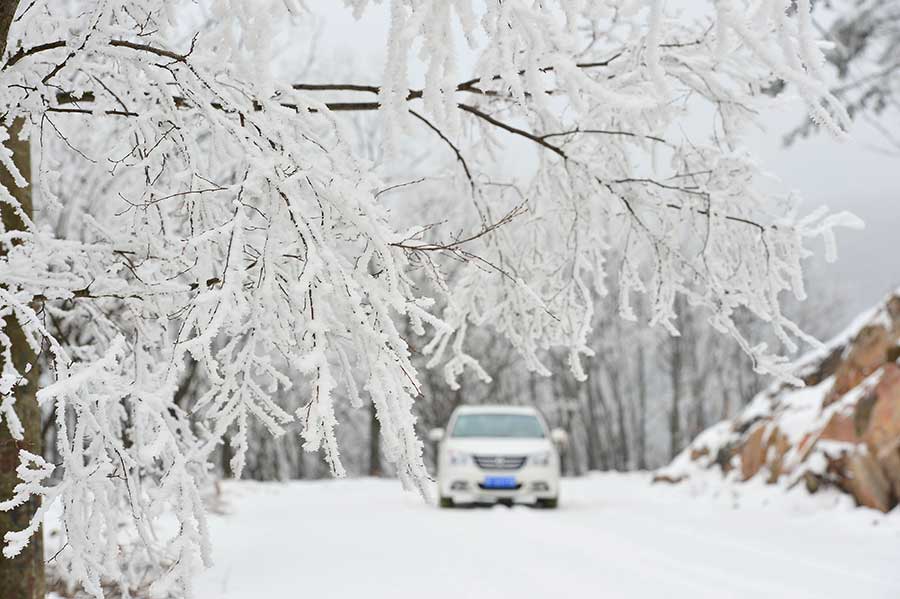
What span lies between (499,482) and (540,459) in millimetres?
736

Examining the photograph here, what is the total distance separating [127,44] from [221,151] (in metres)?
0.63

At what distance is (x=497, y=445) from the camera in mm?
14219

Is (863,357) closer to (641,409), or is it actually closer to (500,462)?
(500,462)

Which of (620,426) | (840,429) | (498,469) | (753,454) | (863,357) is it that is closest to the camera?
(840,429)

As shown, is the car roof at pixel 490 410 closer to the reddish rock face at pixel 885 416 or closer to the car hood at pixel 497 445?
the car hood at pixel 497 445

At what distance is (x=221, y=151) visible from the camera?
391 cm

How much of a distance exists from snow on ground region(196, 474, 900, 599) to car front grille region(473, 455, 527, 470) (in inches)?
38.2

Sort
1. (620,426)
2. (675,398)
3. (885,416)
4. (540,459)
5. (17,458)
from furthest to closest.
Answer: (620,426), (675,398), (540,459), (885,416), (17,458)

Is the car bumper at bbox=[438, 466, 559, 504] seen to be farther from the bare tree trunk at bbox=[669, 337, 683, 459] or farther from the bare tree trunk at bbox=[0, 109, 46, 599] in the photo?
the bare tree trunk at bbox=[669, 337, 683, 459]

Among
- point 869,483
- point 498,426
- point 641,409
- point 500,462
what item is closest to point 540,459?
point 500,462

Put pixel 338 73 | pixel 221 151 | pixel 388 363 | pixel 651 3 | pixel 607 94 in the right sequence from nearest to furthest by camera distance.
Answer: pixel 651 3 → pixel 607 94 → pixel 388 363 → pixel 221 151 → pixel 338 73

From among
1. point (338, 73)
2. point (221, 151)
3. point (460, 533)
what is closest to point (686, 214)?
point (221, 151)

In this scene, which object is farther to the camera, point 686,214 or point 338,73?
point 338,73

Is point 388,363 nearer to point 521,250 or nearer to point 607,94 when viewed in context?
point 607,94
